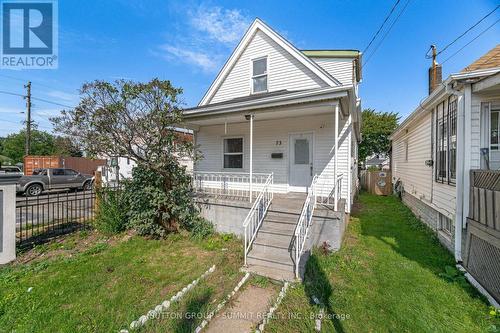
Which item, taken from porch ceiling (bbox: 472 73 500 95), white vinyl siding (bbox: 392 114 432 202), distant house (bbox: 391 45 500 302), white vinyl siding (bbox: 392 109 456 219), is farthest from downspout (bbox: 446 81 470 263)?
white vinyl siding (bbox: 392 114 432 202)

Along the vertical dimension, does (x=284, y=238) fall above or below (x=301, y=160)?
below

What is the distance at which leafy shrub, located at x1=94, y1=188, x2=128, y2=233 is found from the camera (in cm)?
658

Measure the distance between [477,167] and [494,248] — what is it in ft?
5.47

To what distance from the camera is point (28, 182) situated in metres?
13.4

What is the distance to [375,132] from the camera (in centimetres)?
2600

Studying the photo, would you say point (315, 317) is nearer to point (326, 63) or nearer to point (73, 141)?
point (73, 141)

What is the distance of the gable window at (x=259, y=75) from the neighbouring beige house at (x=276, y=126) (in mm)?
37

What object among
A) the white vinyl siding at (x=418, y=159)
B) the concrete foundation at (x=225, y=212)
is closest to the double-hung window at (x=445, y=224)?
the white vinyl siding at (x=418, y=159)

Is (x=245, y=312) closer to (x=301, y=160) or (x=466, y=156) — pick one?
(x=466, y=156)

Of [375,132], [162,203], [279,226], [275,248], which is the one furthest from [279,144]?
[375,132]

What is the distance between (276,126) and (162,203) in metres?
4.42

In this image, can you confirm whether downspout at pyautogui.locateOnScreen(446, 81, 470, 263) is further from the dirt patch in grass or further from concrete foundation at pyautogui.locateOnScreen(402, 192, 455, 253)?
the dirt patch in grass

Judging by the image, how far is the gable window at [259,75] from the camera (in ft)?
29.9

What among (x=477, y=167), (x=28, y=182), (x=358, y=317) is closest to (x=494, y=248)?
(x=477, y=167)
